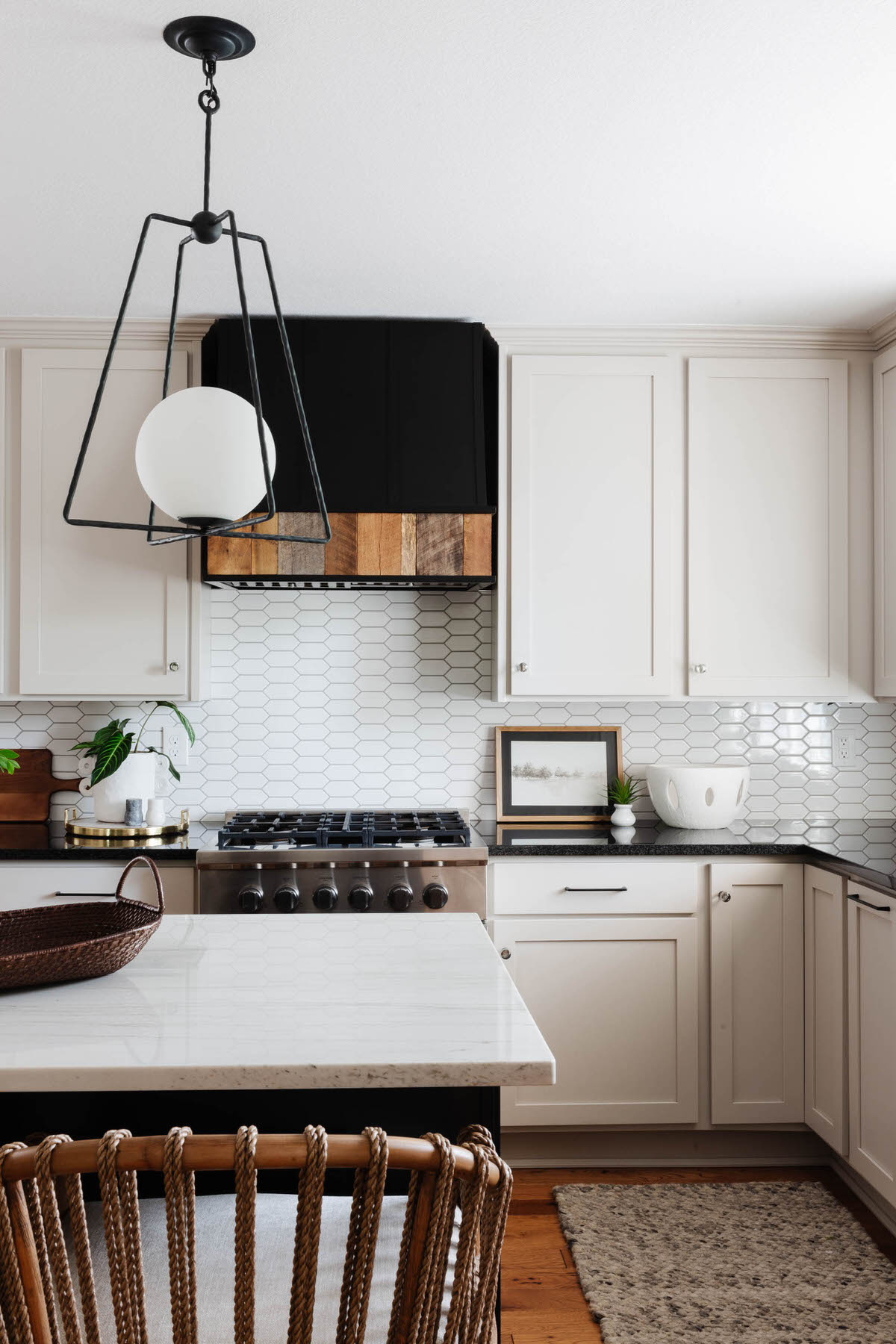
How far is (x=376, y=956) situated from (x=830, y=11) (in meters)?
1.72

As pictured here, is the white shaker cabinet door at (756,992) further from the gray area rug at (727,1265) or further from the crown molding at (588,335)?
the crown molding at (588,335)

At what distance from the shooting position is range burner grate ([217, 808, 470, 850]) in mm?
2967

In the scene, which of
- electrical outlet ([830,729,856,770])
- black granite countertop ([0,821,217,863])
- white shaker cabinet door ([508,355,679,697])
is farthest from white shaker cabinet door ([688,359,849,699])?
black granite countertop ([0,821,217,863])

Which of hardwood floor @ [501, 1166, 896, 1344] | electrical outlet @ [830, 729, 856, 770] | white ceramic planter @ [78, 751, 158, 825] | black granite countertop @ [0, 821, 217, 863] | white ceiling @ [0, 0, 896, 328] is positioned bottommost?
hardwood floor @ [501, 1166, 896, 1344]

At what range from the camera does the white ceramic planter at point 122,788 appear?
3.19m

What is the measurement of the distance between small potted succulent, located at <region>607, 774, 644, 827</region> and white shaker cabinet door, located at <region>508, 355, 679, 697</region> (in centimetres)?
37

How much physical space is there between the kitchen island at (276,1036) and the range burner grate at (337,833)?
1016 millimetres

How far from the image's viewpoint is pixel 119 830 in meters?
3.10

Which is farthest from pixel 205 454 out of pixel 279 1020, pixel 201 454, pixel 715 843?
pixel 715 843

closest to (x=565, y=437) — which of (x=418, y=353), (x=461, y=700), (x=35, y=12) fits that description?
(x=418, y=353)

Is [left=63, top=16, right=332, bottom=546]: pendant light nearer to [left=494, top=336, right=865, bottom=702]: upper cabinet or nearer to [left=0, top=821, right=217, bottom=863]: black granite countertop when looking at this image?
[left=0, top=821, right=217, bottom=863]: black granite countertop

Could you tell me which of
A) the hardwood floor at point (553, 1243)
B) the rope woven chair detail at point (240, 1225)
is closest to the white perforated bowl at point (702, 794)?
the hardwood floor at point (553, 1243)

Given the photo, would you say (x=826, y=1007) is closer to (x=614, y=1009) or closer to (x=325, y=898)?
(x=614, y=1009)

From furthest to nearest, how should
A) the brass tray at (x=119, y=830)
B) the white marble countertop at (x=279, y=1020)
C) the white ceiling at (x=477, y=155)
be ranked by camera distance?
the brass tray at (x=119, y=830), the white ceiling at (x=477, y=155), the white marble countertop at (x=279, y=1020)
